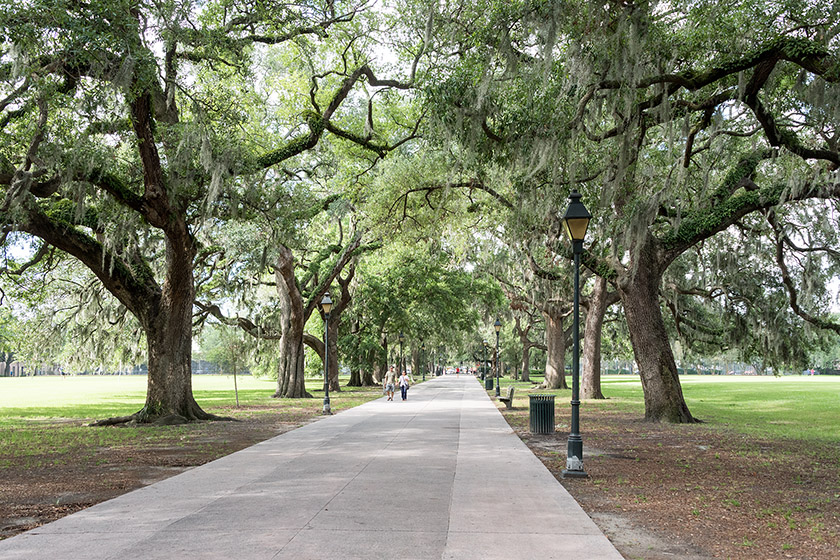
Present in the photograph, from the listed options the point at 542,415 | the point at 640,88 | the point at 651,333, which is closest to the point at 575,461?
the point at 542,415

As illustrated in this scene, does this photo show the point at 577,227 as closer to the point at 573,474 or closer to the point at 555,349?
the point at 573,474

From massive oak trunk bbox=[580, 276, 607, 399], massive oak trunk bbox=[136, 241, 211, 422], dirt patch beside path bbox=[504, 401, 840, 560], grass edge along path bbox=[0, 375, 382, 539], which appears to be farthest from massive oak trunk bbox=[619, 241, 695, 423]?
massive oak trunk bbox=[136, 241, 211, 422]

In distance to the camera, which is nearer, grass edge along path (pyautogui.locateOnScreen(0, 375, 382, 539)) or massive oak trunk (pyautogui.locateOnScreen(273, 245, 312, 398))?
grass edge along path (pyautogui.locateOnScreen(0, 375, 382, 539))

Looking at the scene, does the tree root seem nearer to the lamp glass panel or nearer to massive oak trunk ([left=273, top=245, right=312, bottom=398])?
the lamp glass panel

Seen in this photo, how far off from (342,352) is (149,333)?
22048mm

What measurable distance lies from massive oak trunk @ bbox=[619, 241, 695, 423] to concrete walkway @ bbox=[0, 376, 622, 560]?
714 centimetres

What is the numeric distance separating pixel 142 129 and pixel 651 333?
523 inches

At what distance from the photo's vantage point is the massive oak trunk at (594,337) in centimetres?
2688

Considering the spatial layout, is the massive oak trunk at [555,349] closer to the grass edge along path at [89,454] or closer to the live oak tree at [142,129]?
the grass edge along path at [89,454]

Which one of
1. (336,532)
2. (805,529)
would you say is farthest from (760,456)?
(336,532)

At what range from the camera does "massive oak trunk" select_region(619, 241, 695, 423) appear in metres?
16.6

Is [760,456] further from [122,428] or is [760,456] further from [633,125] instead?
[122,428]

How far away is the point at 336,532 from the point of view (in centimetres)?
579

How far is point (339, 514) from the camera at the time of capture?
6.52 metres
